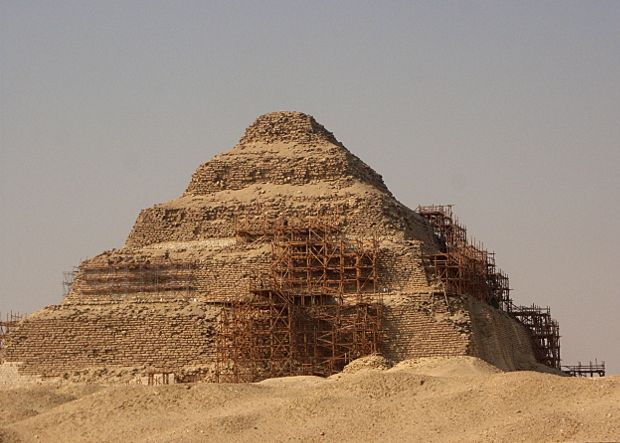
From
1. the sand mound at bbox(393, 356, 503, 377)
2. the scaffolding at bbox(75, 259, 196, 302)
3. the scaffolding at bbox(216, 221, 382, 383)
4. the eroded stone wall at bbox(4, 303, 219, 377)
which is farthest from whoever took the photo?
the scaffolding at bbox(75, 259, 196, 302)

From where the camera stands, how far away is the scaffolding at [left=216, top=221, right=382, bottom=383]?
57594 millimetres

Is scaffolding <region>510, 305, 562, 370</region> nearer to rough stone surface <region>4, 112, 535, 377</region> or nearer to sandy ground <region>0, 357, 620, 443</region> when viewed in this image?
rough stone surface <region>4, 112, 535, 377</region>

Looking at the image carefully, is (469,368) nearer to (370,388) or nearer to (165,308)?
(370,388)

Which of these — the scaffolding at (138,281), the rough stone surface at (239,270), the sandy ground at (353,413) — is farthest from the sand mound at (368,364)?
the scaffolding at (138,281)

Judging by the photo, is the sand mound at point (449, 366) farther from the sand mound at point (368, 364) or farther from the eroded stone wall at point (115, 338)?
the eroded stone wall at point (115, 338)

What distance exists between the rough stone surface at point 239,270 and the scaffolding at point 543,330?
5247mm

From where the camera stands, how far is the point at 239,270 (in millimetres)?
61438

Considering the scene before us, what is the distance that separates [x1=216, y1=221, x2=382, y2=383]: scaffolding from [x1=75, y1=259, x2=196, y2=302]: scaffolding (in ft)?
11.5

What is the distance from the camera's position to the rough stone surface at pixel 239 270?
58219 mm

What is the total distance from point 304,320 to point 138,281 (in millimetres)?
8647

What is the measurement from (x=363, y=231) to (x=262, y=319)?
6816mm

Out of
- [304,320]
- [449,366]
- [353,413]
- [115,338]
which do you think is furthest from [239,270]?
[353,413]

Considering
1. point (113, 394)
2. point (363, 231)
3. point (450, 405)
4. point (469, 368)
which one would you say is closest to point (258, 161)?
point (363, 231)

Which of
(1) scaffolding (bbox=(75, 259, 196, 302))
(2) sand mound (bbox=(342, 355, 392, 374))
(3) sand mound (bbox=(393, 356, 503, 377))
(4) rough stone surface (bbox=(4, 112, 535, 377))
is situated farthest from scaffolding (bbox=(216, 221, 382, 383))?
(1) scaffolding (bbox=(75, 259, 196, 302))
